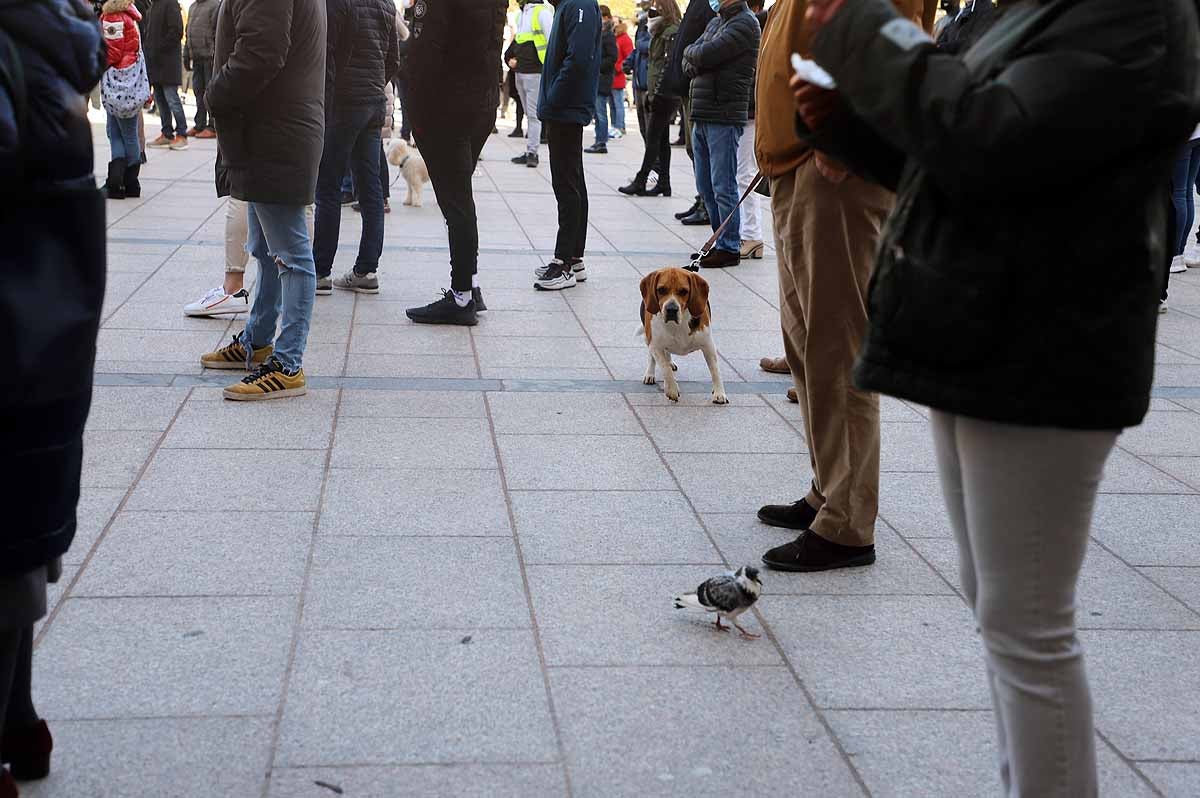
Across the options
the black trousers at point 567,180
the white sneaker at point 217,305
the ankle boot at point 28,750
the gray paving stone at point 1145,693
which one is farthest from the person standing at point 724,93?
the ankle boot at point 28,750

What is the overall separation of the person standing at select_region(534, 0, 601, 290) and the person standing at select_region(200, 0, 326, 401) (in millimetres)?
2951

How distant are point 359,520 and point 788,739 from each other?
74.3 inches

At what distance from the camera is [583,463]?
17.0 ft

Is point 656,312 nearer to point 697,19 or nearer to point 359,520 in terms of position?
point 359,520

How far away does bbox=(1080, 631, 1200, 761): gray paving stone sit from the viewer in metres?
3.08

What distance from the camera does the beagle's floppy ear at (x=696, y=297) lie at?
6281mm

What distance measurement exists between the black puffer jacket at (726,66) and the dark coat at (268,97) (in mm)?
4460

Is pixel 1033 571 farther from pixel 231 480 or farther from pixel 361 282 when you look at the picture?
pixel 361 282

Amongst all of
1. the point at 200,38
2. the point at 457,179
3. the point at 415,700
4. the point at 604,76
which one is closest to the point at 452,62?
the point at 457,179

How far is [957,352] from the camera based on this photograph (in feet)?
6.67

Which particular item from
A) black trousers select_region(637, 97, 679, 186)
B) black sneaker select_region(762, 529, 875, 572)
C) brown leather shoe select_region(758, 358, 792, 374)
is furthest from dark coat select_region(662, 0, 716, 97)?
black sneaker select_region(762, 529, 875, 572)

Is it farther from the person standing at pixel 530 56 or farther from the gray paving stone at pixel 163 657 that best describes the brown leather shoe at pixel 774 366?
the person standing at pixel 530 56

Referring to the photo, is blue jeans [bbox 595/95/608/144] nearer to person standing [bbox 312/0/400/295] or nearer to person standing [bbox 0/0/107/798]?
person standing [bbox 312/0/400/295]

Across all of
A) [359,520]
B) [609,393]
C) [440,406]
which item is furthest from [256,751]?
[609,393]
